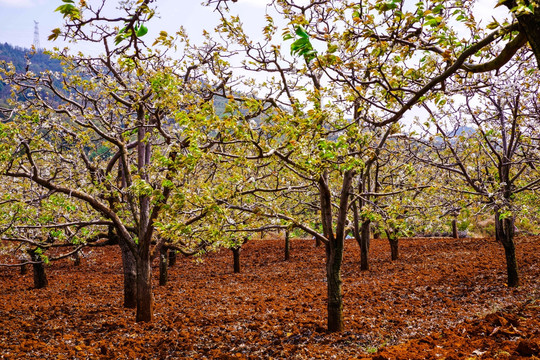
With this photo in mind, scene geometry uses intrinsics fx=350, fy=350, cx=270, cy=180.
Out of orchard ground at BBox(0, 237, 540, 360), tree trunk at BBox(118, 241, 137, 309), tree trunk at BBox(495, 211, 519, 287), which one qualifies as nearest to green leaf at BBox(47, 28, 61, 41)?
orchard ground at BBox(0, 237, 540, 360)

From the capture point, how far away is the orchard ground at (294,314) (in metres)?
6.54

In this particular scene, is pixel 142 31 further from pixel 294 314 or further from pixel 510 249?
pixel 510 249

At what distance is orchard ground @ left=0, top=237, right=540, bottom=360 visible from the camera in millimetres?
6539

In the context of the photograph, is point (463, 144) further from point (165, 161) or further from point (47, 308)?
point (47, 308)

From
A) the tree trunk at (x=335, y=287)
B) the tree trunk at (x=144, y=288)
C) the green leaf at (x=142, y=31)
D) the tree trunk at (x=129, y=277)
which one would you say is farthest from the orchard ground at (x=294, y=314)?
the green leaf at (x=142, y=31)

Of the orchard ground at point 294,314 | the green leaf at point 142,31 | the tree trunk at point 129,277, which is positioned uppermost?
the green leaf at point 142,31

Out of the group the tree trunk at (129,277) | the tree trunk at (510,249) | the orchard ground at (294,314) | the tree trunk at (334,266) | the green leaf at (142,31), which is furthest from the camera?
the tree trunk at (129,277)

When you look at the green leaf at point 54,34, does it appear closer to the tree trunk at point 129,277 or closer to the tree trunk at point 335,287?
the tree trunk at point 335,287

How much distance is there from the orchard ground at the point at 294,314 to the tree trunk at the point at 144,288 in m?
0.39

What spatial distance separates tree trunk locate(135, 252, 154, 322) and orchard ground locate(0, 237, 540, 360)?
0.39m

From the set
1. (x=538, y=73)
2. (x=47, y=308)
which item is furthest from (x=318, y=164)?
(x=47, y=308)

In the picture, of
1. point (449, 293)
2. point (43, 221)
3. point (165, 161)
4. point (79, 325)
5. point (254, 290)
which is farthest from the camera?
point (254, 290)

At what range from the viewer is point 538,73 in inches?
352

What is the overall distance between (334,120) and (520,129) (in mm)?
7167
